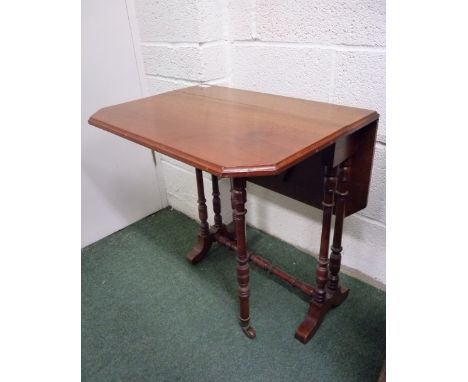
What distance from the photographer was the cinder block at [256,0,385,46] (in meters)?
1.10

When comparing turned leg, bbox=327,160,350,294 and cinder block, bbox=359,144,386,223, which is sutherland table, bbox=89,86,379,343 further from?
cinder block, bbox=359,144,386,223

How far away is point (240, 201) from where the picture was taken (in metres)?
1.03

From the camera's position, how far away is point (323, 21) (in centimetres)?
121

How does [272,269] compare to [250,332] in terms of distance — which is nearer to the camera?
[250,332]

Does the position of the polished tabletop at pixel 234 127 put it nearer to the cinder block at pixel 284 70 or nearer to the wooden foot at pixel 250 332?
the cinder block at pixel 284 70

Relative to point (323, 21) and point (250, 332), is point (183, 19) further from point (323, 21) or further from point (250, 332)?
point (250, 332)

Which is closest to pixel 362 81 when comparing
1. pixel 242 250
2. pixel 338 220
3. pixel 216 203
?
pixel 338 220

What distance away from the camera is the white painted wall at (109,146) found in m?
1.63

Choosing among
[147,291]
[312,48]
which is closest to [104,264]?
[147,291]

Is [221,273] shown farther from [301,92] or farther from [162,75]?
[162,75]

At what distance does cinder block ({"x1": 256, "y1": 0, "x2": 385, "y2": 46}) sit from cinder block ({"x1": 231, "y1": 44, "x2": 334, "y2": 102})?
0.15 ft

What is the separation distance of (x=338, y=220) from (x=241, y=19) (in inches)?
35.4

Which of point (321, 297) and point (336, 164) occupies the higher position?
point (336, 164)

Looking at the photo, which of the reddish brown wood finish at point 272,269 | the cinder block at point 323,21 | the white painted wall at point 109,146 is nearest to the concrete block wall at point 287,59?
the cinder block at point 323,21
